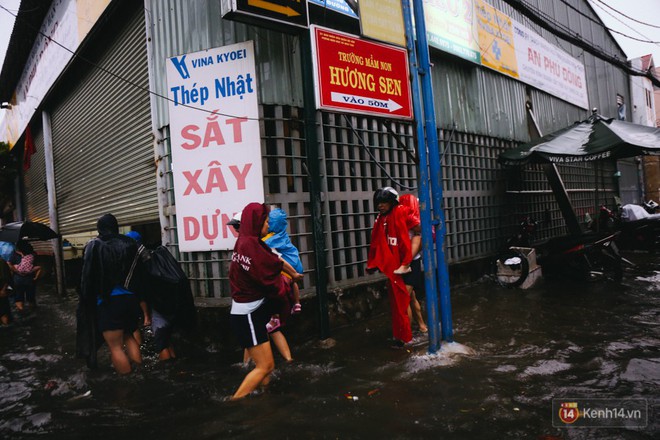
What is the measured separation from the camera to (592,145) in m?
7.72

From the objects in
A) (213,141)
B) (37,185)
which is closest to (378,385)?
(213,141)

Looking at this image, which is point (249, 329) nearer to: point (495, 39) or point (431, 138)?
point (431, 138)

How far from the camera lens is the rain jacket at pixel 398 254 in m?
4.56

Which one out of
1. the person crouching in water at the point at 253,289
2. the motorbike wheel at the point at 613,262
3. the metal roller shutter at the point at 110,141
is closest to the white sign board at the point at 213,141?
the metal roller shutter at the point at 110,141

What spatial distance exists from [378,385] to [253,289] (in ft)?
4.56

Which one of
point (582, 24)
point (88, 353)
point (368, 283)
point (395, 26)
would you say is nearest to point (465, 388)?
point (368, 283)

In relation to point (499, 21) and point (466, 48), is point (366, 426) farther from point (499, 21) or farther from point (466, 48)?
point (499, 21)

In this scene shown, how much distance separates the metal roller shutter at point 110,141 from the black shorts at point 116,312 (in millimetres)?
2614

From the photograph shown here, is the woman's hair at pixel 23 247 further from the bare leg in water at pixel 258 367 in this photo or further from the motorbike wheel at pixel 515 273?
the motorbike wheel at pixel 515 273

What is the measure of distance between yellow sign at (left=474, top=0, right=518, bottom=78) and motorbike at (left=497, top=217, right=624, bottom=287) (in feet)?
14.1

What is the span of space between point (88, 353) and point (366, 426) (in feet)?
10.1

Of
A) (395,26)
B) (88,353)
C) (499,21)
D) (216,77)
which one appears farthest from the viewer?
(499,21)

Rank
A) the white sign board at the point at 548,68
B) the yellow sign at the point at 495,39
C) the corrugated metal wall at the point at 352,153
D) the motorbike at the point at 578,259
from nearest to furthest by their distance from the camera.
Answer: the corrugated metal wall at the point at 352,153
the motorbike at the point at 578,259
the yellow sign at the point at 495,39
the white sign board at the point at 548,68

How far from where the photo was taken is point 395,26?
3.92 meters
